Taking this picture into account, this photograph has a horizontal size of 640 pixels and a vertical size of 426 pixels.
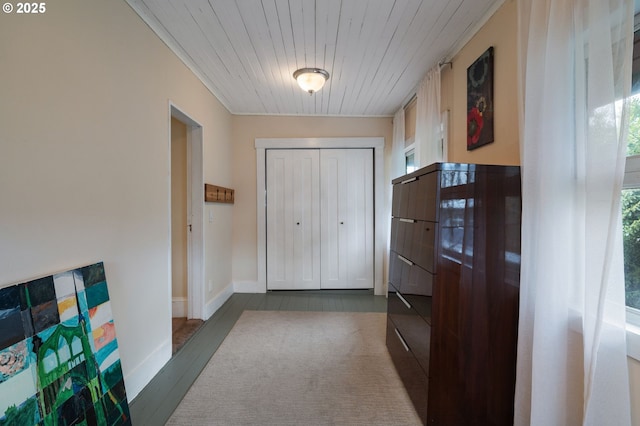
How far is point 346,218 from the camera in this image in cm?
352

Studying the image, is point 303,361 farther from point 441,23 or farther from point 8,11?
point 441,23

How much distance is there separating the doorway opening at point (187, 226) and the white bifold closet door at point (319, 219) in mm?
1063

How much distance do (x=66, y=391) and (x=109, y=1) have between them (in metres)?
1.97

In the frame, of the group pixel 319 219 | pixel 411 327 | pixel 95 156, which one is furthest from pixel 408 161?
pixel 95 156

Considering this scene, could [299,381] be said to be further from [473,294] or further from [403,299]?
[473,294]

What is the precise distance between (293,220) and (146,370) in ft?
7.24

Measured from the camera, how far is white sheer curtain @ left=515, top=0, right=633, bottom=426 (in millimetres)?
859

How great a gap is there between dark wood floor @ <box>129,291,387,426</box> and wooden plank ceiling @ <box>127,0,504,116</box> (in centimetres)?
245

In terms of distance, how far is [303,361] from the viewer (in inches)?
76.9

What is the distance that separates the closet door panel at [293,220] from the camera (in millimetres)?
3492

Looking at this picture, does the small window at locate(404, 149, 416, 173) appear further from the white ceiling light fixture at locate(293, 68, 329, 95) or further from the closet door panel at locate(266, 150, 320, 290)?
the white ceiling light fixture at locate(293, 68, 329, 95)

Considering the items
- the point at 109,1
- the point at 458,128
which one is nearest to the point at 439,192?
the point at 458,128

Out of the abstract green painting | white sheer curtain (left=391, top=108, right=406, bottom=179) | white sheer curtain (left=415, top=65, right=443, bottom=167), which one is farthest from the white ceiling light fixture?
the abstract green painting

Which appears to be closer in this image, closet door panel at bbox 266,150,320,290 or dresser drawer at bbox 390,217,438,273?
dresser drawer at bbox 390,217,438,273
